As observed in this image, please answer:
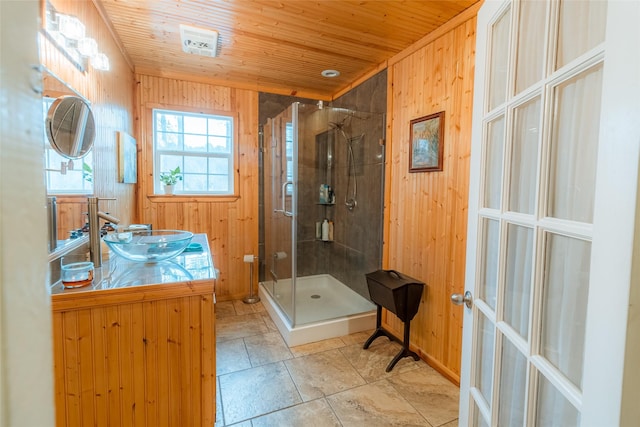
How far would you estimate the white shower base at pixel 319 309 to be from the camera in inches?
102

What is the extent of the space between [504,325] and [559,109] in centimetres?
61

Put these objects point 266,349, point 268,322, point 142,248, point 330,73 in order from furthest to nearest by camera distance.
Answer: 1. point 330,73
2. point 268,322
3. point 266,349
4. point 142,248

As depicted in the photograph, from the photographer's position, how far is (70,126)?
1.43 metres

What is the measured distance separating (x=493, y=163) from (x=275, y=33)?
2001 millimetres

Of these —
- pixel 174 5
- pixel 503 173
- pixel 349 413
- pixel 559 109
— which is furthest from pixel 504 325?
pixel 174 5

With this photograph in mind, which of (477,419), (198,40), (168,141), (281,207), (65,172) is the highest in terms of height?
(198,40)

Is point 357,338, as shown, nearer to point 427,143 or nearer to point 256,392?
point 256,392

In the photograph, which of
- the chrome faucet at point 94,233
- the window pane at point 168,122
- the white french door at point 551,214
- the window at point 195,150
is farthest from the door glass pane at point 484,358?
the window pane at point 168,122

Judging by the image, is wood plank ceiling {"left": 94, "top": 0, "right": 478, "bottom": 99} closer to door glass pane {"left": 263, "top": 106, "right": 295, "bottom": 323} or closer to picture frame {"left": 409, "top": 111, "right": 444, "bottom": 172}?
door glass pane {"left": 263, "top": 106, "right": 295, "bottom": 323}

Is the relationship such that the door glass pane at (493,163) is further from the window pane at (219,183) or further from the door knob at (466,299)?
Result: the window pane at (219,183)

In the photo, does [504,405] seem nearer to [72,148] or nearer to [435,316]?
[435,316]

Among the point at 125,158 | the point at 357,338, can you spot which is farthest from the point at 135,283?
the point at 357,338

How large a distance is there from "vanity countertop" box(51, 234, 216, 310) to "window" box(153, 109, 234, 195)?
1.87 metres

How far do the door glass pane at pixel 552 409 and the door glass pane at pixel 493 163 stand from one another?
511mm
